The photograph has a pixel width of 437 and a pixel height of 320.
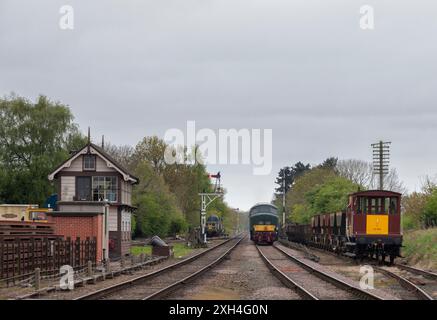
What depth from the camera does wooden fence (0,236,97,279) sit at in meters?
22.2

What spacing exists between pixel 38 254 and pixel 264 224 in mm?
41811

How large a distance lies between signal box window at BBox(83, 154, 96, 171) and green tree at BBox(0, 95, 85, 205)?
65.9ft

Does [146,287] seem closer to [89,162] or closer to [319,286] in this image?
[319,286]

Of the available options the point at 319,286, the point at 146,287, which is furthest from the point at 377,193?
the point at 146,287

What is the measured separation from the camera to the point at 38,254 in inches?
984

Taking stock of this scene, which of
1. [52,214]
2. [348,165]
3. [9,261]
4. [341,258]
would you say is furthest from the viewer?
[348,165]

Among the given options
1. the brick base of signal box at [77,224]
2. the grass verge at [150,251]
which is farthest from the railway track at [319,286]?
the grass verge at [150,251]

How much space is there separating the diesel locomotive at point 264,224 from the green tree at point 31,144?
17.3 m

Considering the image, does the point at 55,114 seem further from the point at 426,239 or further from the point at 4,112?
the point at 426,239

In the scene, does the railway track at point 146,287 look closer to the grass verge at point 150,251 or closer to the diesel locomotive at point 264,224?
the grass verge at point 150,251

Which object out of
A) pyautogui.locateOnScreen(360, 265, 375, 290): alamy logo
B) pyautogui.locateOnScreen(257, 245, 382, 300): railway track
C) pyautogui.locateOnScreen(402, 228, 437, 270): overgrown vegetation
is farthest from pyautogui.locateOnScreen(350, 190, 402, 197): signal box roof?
pyautogui.locateOnScreen(257, 245, 382, 300): railway track

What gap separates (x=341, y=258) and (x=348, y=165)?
75450 mm
